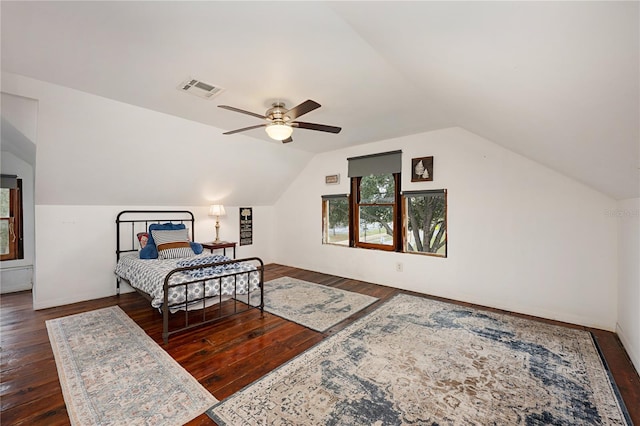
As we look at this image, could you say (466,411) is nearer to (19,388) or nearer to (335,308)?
(335,308)

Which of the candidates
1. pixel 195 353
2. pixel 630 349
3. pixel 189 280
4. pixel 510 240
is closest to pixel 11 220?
pixel 189 280

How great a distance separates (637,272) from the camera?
2432 mm

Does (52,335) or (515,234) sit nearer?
(52,335)

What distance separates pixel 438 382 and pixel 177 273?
2.79 meters

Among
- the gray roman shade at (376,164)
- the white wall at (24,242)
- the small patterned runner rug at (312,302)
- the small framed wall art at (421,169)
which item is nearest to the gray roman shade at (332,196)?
the gray roman shade at (376,164)

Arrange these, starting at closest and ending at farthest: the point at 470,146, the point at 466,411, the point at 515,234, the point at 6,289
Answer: the point at 466,411 < the point at 515,234 < the point at 470,146 < the point at 6,289

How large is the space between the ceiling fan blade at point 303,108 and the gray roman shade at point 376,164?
2.44 metres

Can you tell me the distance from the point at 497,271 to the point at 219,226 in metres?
4.91

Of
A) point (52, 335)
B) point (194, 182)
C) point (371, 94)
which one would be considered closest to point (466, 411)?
→ point (371, 94)

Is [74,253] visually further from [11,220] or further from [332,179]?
[332,179]

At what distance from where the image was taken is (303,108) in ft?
7.95

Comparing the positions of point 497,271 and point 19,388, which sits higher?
point 497,271

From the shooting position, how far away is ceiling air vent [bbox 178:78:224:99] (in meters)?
2.53

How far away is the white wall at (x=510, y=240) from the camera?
122 inches
